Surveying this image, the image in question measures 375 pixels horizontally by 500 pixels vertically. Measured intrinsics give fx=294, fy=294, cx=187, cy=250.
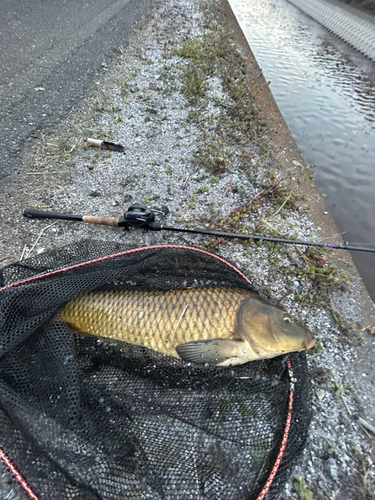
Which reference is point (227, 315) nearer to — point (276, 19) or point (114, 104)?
point (114, 104)

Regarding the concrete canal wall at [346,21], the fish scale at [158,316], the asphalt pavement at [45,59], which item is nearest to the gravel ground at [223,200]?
the asphalt pavement at [45,59]

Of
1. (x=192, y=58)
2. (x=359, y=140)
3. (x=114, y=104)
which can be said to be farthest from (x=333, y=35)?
(x=114, y=104)

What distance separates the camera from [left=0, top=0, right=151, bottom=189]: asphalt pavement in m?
3.21

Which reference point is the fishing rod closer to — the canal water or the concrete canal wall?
the canal water

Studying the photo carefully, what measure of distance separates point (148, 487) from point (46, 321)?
91 centimetres

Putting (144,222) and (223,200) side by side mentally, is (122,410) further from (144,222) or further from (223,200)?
(223,200)

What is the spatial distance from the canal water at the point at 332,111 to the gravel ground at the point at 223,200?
40 cm

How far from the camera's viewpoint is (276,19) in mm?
10281

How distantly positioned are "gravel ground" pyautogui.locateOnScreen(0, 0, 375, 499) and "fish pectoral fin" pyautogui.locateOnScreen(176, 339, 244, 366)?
530mm

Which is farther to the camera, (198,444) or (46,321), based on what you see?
(46,321)

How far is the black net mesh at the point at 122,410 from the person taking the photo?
1225mm

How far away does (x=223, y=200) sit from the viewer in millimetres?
2697

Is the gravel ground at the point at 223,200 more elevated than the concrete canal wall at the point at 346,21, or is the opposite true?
the concrete canal wall at the point at 346,21

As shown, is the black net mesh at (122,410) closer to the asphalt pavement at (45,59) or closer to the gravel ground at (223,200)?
the gravel ground at (223,200)
